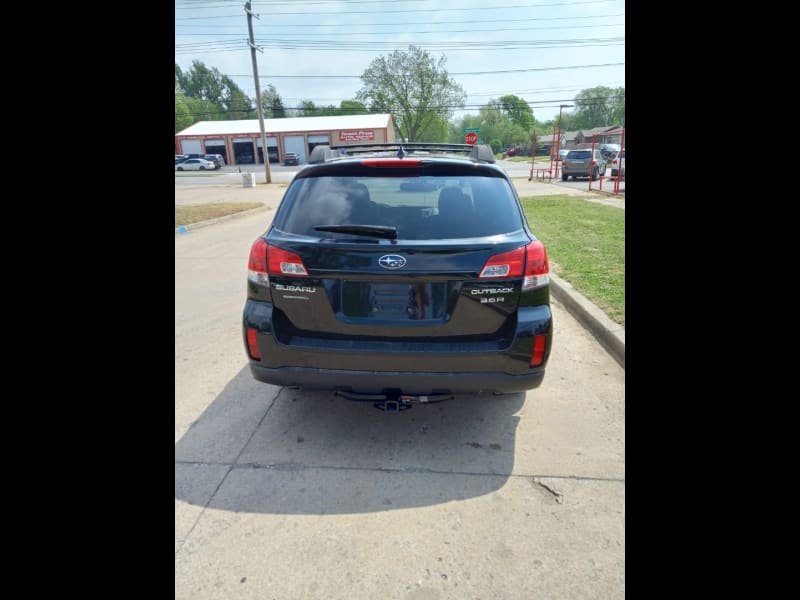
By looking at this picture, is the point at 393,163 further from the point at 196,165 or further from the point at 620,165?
the point at 196,165

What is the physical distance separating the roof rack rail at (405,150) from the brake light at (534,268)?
0.91 metres

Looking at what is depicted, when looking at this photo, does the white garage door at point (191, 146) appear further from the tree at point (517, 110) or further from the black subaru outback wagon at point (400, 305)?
the tree at point (517, 110)

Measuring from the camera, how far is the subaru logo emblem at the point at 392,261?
234 centimetres

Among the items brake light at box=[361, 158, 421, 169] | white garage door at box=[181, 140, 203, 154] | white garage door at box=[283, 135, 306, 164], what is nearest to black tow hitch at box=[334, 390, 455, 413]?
brake light at box=[361, 158, 421, 169]

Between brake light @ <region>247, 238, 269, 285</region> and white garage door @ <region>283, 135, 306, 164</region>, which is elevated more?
white garage door @ <region>283, 135, 306, 164</region>

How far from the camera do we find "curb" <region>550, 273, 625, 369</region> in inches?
155

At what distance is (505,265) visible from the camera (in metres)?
2.37

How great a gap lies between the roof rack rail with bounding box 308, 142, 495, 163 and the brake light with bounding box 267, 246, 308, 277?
2.94ft

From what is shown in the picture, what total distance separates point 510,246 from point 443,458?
4.31 ft

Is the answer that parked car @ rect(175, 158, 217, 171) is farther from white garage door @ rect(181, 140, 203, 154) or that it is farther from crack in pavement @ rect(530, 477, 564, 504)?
crack in pavement @ rect(530, 477, 564, 504)
